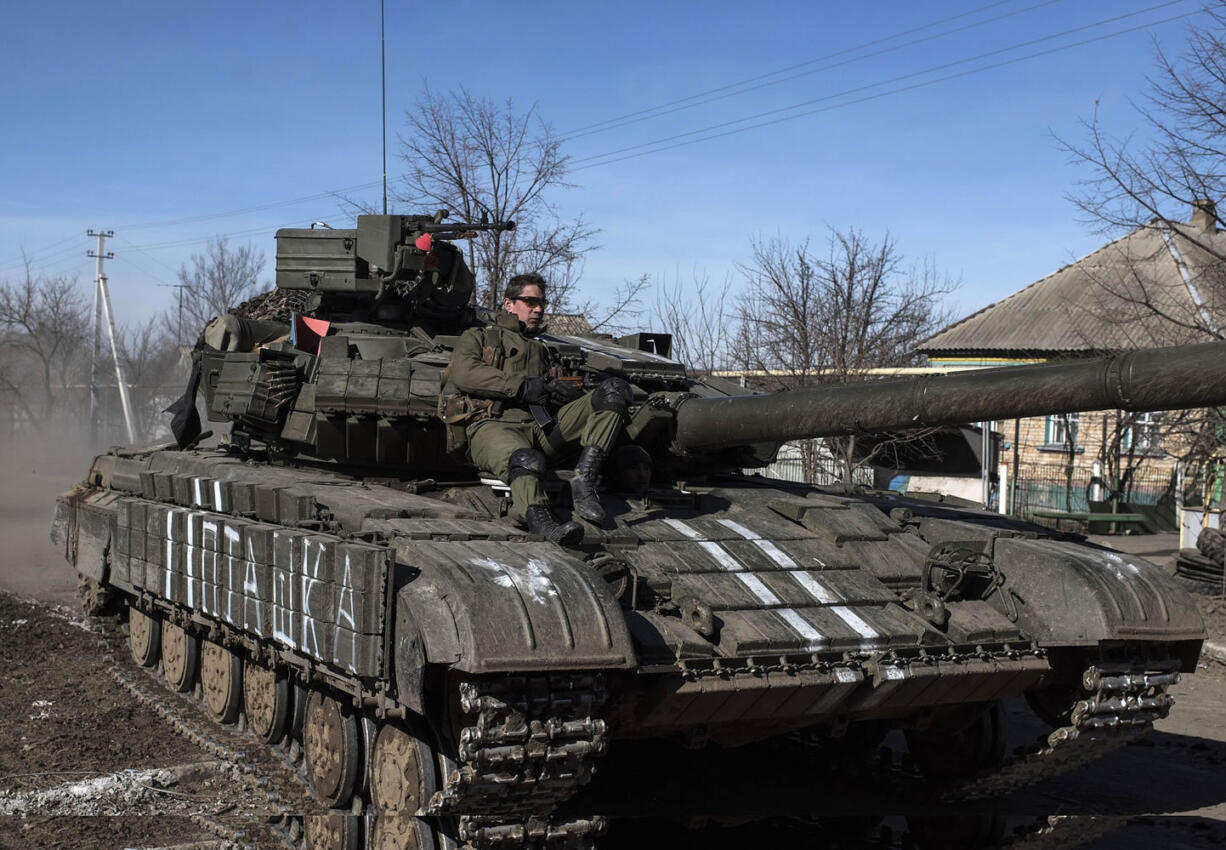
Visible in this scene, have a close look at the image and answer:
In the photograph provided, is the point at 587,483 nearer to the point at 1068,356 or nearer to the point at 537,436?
the point at 537,436

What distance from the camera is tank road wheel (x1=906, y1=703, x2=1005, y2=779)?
8.60 meters

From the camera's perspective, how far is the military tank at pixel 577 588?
5.86m

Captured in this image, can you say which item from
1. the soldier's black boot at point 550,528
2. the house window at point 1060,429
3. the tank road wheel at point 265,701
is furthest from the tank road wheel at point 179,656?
the house window at point 1060,429

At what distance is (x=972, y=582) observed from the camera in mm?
7793

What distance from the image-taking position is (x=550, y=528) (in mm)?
6797

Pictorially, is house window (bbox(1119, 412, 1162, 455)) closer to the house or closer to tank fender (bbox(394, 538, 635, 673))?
the house

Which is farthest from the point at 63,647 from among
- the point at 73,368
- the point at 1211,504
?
the point at 73,368

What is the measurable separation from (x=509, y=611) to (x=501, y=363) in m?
2.82

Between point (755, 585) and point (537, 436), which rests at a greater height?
point (537, 436)

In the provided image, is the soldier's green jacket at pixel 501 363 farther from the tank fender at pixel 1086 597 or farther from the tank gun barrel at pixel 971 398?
the tank fender at pixel 1086 597

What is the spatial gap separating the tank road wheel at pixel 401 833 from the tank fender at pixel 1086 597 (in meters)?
3.63

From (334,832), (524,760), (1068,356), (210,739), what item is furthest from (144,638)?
(1068,356)

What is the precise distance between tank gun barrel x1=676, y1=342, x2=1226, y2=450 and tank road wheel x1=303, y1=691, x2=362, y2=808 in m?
2.72

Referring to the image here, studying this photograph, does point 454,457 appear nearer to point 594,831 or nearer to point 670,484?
point 670,484
